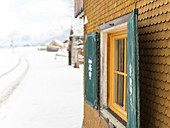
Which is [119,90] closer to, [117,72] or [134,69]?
[117,72]

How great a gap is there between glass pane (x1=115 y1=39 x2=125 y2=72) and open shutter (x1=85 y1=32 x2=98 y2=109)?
0.52 metres

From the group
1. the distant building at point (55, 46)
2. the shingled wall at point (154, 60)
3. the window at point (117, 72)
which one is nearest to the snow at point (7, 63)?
the window at point (117, 72)

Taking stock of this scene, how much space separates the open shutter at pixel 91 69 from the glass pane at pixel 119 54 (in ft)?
1.70

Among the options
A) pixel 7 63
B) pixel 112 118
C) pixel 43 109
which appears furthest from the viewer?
pixel 7 63

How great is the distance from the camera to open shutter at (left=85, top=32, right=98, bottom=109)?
163 inches

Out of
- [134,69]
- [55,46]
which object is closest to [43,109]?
[134,69]

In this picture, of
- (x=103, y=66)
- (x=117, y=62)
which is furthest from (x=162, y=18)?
(x=103, y=66)

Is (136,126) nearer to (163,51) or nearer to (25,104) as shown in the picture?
(163,51)

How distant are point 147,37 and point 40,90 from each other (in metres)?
9.93

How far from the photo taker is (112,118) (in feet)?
11.2

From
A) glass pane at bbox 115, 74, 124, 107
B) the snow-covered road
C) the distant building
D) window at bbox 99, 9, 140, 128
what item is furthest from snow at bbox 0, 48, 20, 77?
the distant building

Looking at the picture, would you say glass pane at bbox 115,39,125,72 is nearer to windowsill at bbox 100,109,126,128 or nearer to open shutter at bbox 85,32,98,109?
open shutter at bbox 85,32,98,109

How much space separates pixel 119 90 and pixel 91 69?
98 centimetres

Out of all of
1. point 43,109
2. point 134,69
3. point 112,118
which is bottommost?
point 43,109
